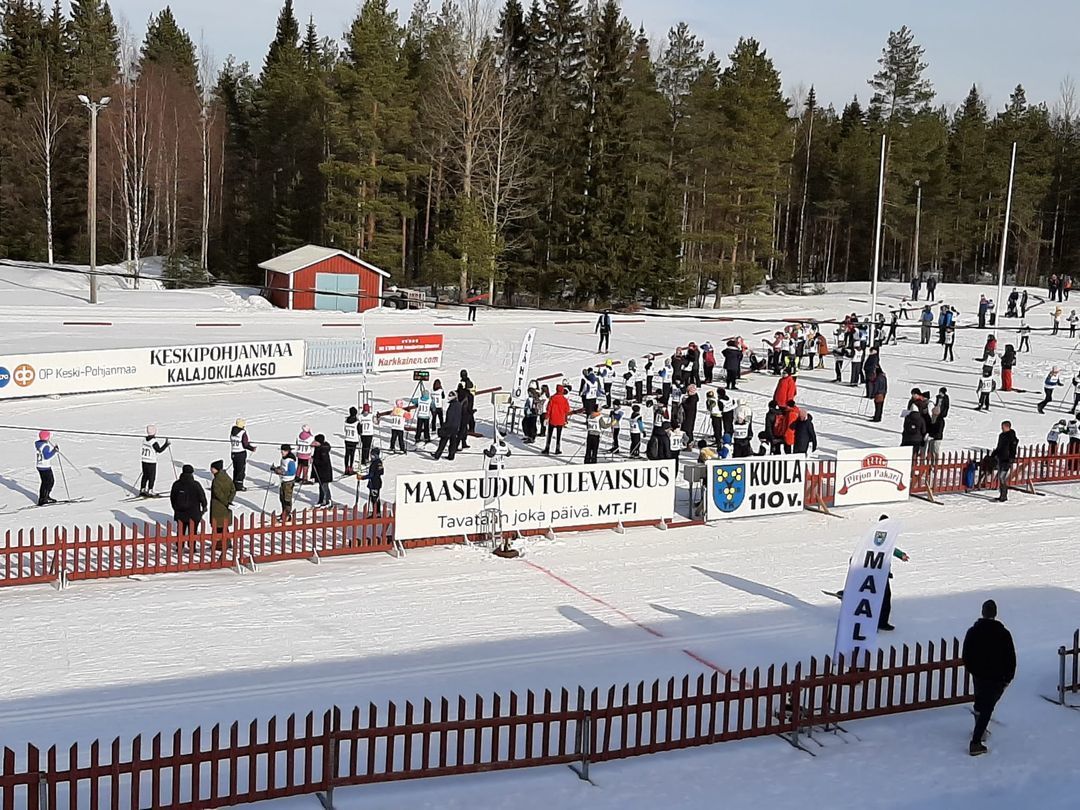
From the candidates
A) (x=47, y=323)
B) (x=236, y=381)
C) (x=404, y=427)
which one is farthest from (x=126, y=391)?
(x=47, y=323)

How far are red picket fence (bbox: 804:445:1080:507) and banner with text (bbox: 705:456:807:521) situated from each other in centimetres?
44

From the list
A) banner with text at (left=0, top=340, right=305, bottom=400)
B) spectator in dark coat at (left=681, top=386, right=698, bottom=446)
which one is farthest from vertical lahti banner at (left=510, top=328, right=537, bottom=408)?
banner with text at (left=0, top=340, right=305, bottom=400)

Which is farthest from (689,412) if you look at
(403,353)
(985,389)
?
(403,353)

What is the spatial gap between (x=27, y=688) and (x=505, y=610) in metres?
5.65

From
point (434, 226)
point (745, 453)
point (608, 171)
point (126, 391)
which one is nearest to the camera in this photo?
point (745, 453)

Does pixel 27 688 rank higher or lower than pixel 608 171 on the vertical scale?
lower

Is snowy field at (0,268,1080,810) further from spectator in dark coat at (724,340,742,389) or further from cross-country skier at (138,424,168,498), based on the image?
spectator in dark coat at (724,340,742,389)

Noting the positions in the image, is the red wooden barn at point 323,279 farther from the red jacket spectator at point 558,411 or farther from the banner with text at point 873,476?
the banner with text at point 873,476

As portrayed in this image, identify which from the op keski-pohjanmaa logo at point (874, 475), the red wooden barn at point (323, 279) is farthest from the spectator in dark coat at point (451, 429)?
the red wooden barn at point (323, 279)

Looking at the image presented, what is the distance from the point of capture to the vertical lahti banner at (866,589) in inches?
461

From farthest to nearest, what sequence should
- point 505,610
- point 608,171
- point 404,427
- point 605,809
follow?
point 608,171
point 404,427
point 505,610
point 605,809

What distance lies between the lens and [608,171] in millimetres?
55594

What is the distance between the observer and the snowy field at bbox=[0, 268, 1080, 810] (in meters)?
9.90

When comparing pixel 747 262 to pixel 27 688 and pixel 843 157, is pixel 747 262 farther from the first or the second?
pixel 27 688
